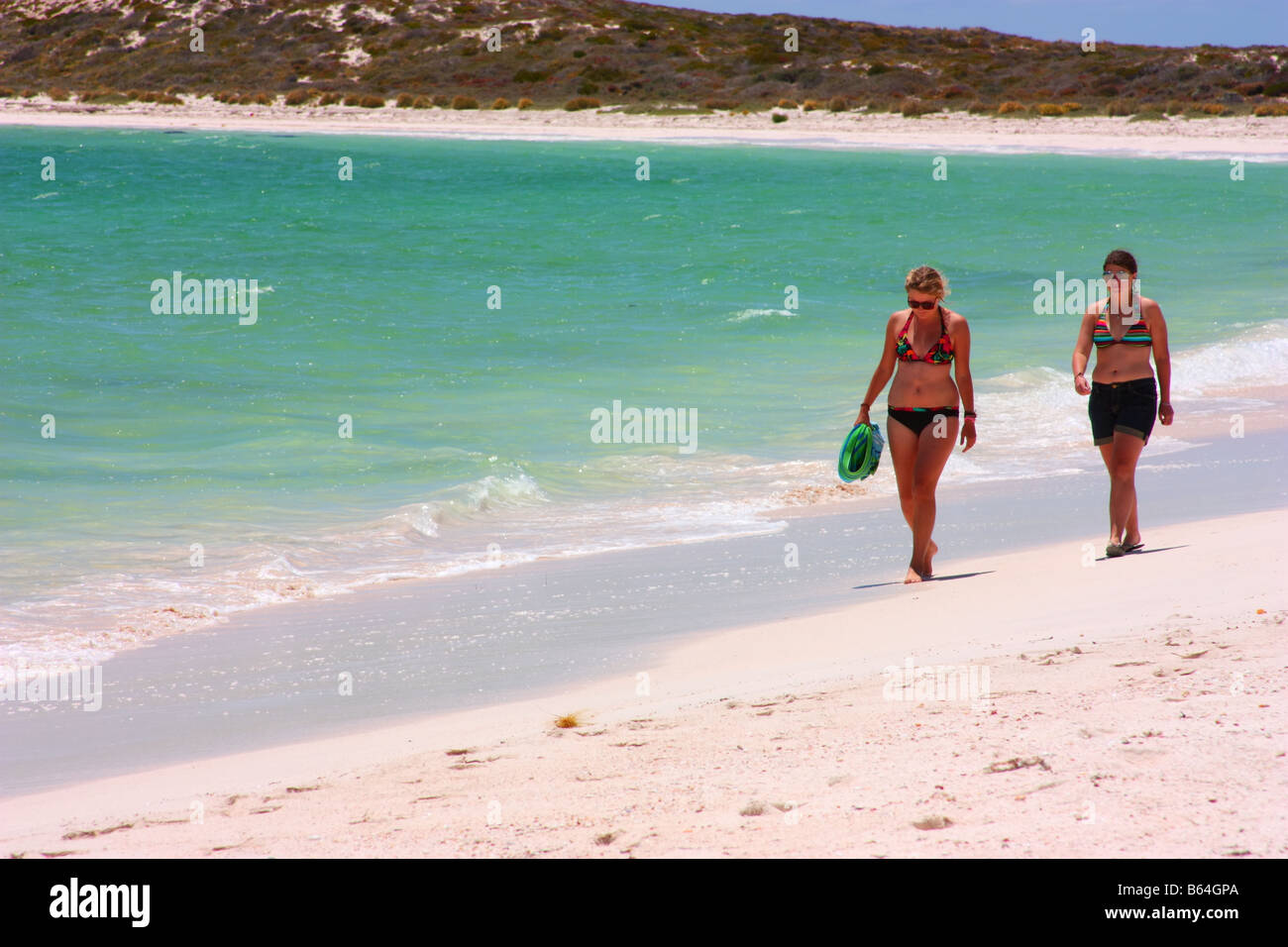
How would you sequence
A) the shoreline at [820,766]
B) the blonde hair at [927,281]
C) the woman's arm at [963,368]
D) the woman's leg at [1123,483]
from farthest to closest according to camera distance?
the woman's leg at [1123,483], the woman's arm at [963,368], the blonde hair at [927,281], the shoreline at [820,766]

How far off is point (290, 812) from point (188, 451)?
7.13m

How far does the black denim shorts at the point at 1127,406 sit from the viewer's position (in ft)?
21.1

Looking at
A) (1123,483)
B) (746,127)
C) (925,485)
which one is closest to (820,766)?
(925,485)

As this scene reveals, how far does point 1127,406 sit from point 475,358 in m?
9.23

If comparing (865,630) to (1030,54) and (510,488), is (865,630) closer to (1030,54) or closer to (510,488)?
(510,488)

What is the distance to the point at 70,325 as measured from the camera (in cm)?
1545

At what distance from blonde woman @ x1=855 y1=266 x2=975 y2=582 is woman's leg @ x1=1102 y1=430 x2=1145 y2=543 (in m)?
0.86

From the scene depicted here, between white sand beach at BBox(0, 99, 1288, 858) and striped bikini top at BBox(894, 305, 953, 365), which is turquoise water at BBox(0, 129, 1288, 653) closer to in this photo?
striped bikini top at BBox(894, 305, 953, 365)

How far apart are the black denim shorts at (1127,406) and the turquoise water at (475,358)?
2.43m

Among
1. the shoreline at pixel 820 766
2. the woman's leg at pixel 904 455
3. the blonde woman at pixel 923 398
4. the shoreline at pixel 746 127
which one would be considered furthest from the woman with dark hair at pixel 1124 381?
the shoreline at pixel 746 127

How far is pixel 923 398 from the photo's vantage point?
617 centimetres

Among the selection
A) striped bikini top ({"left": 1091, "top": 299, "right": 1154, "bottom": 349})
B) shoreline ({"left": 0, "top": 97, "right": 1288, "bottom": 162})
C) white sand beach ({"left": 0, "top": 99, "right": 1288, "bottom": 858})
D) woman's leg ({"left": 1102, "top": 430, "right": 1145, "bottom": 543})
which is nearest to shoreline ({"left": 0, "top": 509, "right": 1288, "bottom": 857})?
white sand beach ({"left": 0, "top": 99, "right": 1288, "bottom": 858})

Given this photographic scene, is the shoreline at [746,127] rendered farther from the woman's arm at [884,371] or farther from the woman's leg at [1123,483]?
the woman's arm at [884,371]

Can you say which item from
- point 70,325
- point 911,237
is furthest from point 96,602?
point 911,237
